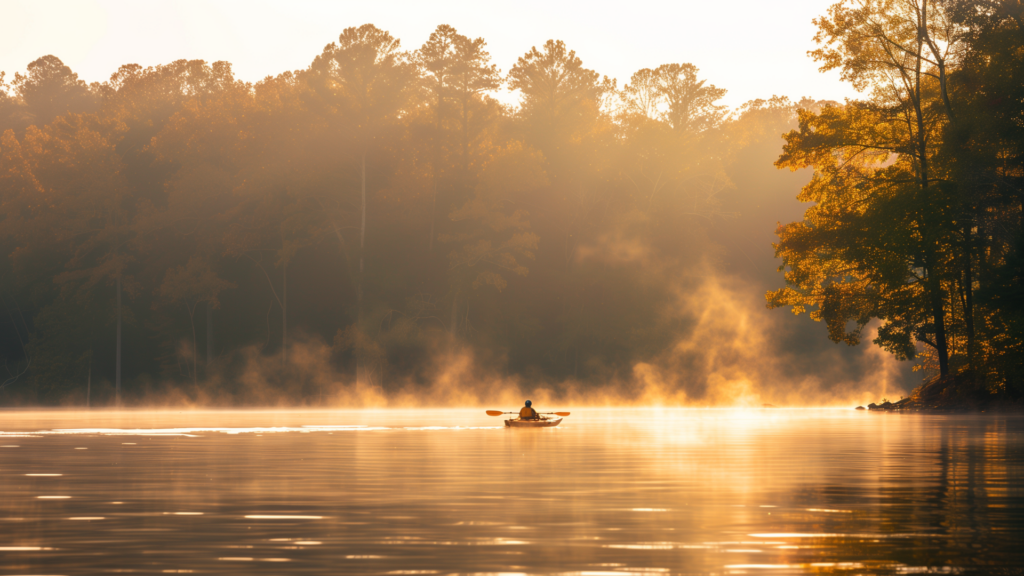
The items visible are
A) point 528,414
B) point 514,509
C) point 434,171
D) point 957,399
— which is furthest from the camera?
point 434,171

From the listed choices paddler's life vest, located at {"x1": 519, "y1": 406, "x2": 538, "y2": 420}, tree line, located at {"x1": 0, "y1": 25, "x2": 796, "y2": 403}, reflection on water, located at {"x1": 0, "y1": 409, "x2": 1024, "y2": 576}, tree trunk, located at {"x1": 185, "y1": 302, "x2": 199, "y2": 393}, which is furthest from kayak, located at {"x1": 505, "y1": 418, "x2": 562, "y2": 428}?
tree trunk, located at {"x1": 185, "y1": 302, "x2": 199, "y2": 393}

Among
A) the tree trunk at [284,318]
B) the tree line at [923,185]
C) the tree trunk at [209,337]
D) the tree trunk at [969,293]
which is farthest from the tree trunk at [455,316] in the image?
the tree trunk at [969,293]

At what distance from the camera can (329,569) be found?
30.2 feet

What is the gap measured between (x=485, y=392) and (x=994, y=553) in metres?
65.0

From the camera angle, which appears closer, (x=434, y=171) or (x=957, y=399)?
(x=957, y=399)

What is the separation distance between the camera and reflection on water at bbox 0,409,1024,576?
9.66 metres

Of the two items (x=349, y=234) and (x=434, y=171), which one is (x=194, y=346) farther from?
(x=434, y=171)

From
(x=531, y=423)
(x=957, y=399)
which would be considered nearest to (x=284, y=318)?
(x=531, y=423)

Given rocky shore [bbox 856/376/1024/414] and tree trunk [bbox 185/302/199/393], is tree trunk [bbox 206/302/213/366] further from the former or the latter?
rocky shore [bbox 856/376/1024/414]

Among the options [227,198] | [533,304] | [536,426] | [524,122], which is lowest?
[536,426]

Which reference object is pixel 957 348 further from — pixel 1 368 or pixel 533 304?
pixel 1 368

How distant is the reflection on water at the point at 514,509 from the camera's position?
9656 millimetres

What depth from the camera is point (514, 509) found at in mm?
13578

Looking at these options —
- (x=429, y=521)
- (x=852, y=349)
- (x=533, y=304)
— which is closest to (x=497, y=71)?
(x=533, y=304)
